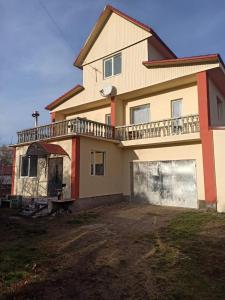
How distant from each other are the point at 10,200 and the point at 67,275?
38.3 feet

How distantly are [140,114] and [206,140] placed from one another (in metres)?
5.59

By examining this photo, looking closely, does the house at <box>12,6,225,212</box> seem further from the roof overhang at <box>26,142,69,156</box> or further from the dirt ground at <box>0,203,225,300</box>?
the dirt ground at <box>0,203,225,300</box>

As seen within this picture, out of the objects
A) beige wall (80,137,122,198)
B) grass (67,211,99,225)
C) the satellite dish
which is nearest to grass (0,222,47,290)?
grass (67,211,99,225)

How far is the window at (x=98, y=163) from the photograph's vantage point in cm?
1525

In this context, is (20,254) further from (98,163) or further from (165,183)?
→ (165,183)

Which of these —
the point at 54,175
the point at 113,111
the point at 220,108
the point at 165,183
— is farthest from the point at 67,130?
the point at 220,108

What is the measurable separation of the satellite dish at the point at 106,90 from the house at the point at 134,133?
0.07 meters

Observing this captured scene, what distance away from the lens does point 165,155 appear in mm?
15312

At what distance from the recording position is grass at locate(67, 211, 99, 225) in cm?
1118

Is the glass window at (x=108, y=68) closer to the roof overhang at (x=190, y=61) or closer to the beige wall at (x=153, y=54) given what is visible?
the beige wall at (x=153, y=54)

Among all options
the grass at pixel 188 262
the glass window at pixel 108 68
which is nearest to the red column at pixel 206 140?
the grass at pixel 188 262

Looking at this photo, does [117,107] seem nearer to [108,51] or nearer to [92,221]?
[108,51]

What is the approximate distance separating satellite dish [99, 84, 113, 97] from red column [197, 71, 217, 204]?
19.1 feet


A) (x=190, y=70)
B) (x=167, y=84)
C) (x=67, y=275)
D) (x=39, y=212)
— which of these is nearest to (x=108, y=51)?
(x=167, y=84)
